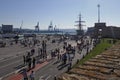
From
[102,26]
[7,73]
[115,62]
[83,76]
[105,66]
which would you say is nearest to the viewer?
[83,76]

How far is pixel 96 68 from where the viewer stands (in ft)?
31.6

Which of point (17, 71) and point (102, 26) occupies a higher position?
point (102, 26)

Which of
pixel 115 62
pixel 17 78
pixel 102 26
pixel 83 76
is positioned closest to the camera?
pixel 83 76

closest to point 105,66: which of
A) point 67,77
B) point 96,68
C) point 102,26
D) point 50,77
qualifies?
point 96,68

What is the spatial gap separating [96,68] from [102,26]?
288 ft

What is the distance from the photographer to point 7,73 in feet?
95.0

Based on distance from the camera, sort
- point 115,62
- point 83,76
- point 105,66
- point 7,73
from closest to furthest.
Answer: point 83,76 → point 105,66 → point 115,62 → point 7,73

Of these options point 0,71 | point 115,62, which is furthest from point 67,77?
point 0,71

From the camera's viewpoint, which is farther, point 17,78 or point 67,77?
point 17,78

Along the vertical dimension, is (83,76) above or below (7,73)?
above

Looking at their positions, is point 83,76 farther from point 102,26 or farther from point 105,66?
point 102,26

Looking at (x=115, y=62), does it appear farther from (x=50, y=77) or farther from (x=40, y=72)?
(x=40, y=72)

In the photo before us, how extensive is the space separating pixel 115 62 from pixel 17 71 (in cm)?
2093

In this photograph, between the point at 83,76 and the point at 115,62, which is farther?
the point at 115,62
